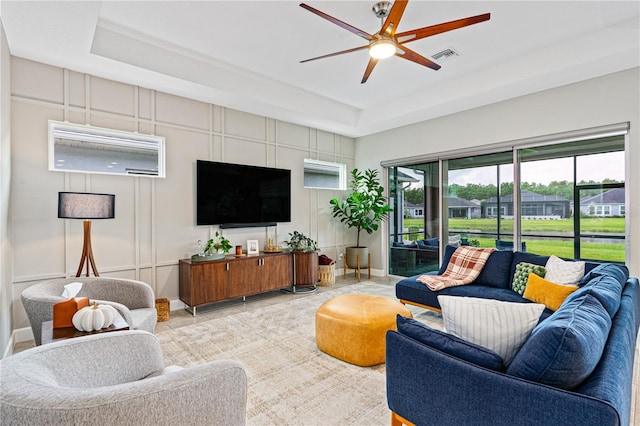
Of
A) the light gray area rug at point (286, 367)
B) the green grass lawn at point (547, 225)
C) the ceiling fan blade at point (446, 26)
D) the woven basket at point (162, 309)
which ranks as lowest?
the light gray area rug at point (286, 367)

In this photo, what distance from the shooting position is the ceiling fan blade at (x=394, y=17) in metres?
2.24

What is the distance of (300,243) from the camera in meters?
5.17

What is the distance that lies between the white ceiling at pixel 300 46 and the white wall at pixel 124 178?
0.23m

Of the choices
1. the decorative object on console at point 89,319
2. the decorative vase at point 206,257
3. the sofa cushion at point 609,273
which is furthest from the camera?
the decorative vase at point 206,257

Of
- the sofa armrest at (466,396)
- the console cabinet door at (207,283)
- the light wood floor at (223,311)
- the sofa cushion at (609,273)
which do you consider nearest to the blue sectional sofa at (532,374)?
the sofa armrest at (466,396)

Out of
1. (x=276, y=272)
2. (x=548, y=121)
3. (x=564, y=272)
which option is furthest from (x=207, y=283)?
(x=548, y=121)

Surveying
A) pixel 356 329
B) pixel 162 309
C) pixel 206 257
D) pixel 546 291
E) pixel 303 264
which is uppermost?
pixel 206 257

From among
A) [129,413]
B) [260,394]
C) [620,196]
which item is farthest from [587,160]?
[129,413]

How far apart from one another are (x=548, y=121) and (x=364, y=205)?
2967mm

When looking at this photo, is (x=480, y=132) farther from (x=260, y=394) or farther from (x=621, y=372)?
(x=260, y=394)

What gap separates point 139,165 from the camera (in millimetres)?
3953

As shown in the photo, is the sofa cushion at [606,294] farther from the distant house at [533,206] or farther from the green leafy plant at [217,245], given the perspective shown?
the green leafy plant at [217,245]

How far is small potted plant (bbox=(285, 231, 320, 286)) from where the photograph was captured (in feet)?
16.6

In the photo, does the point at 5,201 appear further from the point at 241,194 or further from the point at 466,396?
the point at 466,396
